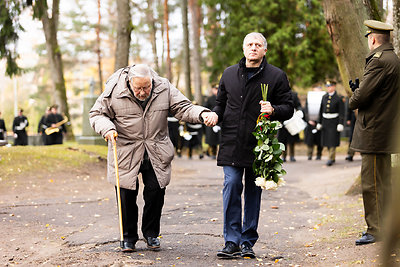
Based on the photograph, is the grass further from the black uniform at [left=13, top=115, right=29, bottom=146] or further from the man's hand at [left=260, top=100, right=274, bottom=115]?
the black uniform at [left=13, top=115, right=29, bottom=146]

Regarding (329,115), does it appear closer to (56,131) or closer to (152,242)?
(56,131)

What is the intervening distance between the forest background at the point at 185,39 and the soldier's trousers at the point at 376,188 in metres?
2.48

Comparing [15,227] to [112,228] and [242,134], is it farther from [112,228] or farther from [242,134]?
[242,134]

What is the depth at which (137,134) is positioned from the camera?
656 centimetres

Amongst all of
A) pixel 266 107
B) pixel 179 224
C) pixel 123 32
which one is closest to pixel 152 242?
pixel 179 224

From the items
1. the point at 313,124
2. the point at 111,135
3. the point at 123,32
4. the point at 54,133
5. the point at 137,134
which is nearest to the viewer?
the point at 111,135

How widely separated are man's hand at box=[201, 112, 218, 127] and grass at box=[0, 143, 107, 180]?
762 cm

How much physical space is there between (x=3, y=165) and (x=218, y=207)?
5.91 m

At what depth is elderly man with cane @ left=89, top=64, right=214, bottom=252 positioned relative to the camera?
21.4 ft

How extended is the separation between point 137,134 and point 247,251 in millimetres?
1636

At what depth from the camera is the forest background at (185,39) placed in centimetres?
952

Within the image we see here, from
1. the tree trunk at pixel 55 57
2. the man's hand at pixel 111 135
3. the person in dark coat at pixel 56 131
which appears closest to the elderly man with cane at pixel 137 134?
the man's hand at pixel 111 135

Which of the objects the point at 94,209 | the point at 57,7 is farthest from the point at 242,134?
the point at 57,7

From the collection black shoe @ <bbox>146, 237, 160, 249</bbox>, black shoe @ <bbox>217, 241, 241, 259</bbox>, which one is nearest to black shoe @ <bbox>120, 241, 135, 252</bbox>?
black shoe @ <bbox>146, 237, 160, 249</bbox>
